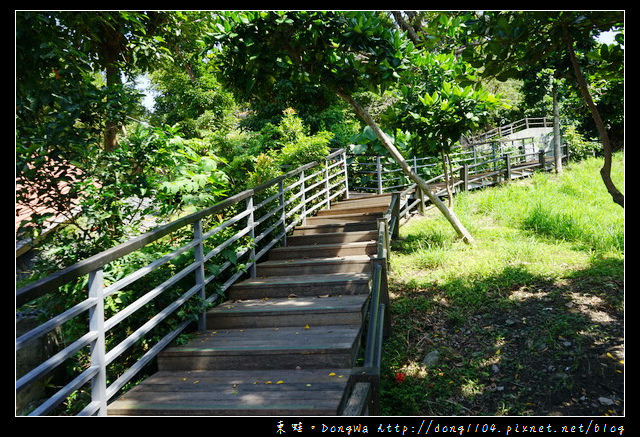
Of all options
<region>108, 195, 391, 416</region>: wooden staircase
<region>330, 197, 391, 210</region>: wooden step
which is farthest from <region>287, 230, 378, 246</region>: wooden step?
<region>330, 197, 391, 210</region>: wooden step

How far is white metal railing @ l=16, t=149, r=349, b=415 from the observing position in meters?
2.67

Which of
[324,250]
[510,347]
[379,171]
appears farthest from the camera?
[379,171]

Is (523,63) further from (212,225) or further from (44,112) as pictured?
(44,112)

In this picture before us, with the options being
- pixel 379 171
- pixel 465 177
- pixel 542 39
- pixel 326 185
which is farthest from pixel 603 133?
pixel 465 177

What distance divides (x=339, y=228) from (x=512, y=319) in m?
3.19

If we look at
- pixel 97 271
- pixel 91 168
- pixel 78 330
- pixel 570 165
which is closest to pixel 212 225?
pixel 91 168

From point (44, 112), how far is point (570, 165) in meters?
17.2

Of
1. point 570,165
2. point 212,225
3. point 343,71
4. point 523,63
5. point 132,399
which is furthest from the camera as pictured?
point 570,165

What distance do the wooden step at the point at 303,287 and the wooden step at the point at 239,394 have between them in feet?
5.20

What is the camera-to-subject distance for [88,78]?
4.58m

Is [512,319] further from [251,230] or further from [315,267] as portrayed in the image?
[251,230]

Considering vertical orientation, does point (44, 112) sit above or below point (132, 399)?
above

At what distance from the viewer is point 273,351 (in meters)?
3.62

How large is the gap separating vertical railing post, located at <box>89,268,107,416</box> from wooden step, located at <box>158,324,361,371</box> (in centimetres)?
82
